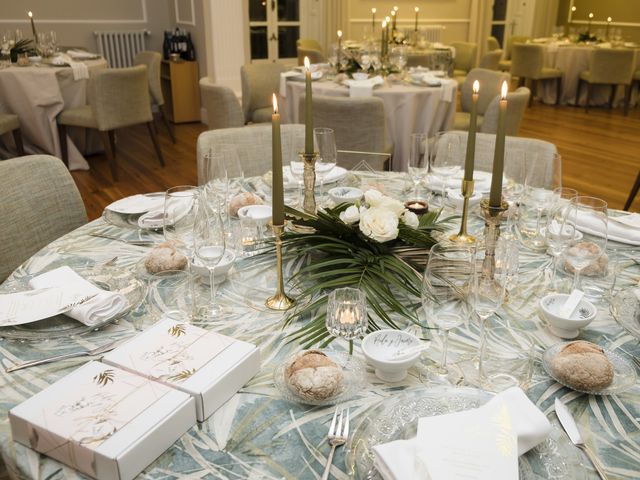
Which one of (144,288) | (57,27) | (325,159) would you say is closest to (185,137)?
(57,27)

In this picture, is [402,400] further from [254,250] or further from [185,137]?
[185,137]

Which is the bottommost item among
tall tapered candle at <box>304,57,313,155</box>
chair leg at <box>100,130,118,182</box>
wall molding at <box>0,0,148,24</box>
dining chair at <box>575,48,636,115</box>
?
chair leg at <box>100,130,118,182</box>

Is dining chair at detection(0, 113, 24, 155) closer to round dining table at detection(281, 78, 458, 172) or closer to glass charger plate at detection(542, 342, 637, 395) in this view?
round dining table at detection(281, 78, 458, 172)

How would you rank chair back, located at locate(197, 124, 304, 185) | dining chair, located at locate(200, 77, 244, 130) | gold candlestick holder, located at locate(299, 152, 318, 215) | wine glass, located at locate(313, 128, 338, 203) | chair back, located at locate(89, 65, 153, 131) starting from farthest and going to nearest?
chair back, located at locate(89, 65, 153, 131)
dining chair, located at locate(200, 77, 244, 130)
chair back, located at locate(197, 124, 304, 185)
wine glass, located at locate(313, 128, 338, 203)
gold candlestick holder, located at locate(299, 152, 318, 215)

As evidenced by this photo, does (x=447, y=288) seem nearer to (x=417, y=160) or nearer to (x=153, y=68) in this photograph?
(x=417, y=160)

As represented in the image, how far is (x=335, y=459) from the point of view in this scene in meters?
0.79

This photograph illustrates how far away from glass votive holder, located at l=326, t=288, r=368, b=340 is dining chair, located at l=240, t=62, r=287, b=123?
354cm

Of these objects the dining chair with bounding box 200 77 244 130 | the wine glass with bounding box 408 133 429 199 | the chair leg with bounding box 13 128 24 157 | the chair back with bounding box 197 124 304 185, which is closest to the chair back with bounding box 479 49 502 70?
the dining chair with bounding box 200 77 244 130

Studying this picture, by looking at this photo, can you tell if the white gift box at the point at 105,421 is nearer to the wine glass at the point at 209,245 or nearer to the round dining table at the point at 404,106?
the wine glass at the point at 209,245

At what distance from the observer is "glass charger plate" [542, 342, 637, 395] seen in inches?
36.1

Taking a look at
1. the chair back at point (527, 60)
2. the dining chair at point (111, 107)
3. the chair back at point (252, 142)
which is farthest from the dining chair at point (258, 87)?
the chair back at point (527, 60)

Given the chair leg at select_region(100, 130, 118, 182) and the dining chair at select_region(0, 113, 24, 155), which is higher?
the dining chair at select_region(0, 113, 24, 155)

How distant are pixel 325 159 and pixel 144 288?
2.12 feet

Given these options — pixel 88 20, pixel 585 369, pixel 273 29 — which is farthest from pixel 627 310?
pixel 273 29
